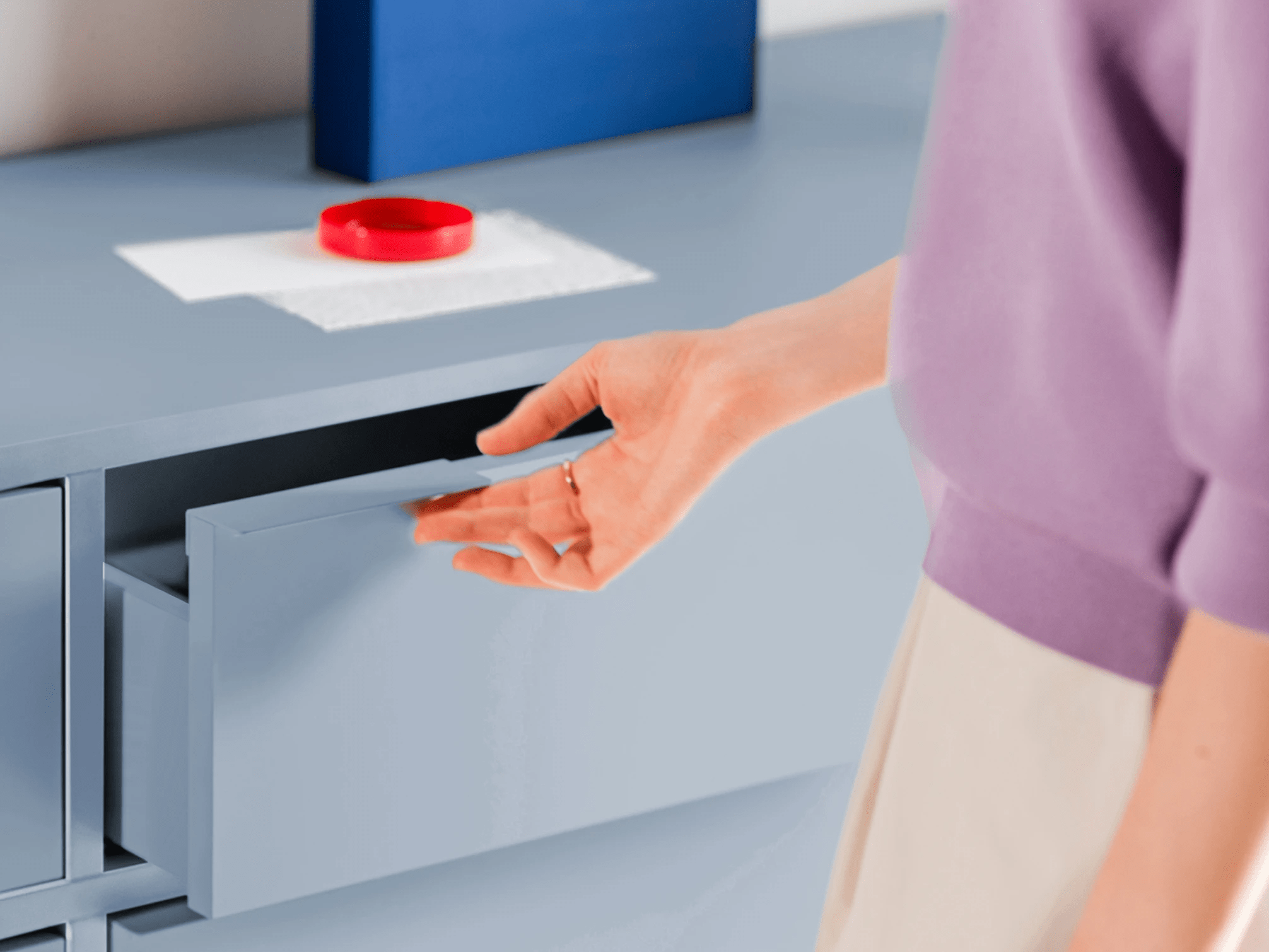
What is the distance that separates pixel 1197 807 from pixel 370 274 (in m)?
0.58

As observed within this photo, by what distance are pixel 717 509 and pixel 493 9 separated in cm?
42

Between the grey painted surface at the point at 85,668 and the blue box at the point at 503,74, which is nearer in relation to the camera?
the grey painted surface at the point at 85,668

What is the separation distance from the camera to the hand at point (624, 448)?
24.9 inches

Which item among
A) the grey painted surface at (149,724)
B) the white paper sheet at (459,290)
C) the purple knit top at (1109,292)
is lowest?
the grey painted surface at (149,724)

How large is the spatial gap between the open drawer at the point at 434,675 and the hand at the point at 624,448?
0.01 meters

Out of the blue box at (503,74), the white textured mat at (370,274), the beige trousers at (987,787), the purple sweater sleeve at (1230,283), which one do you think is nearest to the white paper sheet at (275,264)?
the white textured mat at (370,274)

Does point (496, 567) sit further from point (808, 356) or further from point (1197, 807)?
point (1197, 807)

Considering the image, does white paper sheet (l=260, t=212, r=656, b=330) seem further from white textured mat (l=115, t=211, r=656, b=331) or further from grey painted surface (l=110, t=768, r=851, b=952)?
grey painted surface (l=110, t=768, r=851, b=952)

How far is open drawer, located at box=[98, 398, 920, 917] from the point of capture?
0.68 metres

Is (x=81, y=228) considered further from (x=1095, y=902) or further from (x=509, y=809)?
(x=1095, y=902)

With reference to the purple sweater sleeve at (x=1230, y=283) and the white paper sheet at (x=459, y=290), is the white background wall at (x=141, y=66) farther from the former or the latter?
the purple sweater sleeve at (x=1230, y=283)

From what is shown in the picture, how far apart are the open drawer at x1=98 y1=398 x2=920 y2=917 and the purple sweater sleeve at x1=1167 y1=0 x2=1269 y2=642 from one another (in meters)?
0.42

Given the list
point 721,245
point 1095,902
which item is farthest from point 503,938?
point 1095,902

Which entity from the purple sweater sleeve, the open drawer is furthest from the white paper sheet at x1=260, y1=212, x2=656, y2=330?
the purple sweater sleeve
